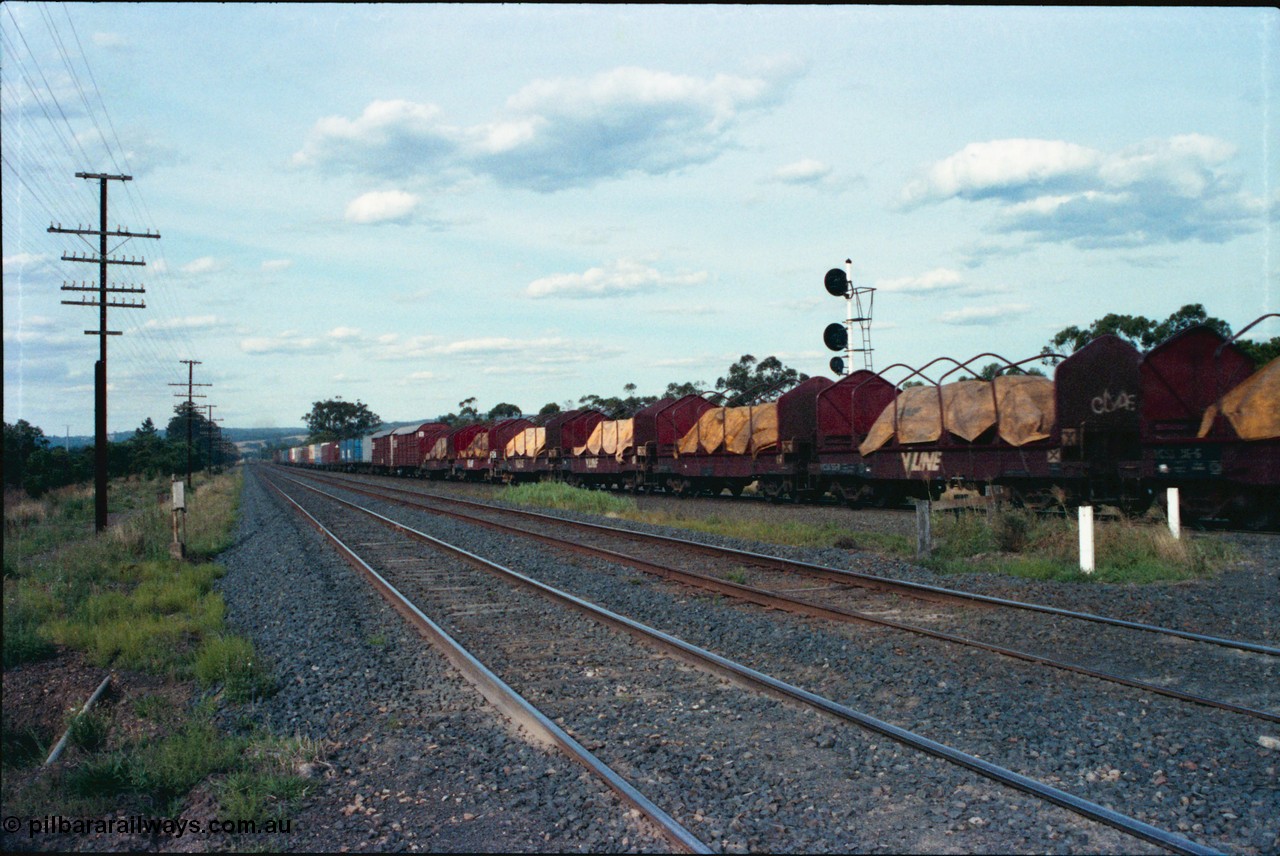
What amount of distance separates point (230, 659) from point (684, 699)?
3824 mm

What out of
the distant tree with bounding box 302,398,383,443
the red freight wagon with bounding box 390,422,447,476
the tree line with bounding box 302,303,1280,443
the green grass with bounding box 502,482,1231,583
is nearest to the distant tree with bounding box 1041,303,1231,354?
the tree line with bounding box 302,303,1280,443

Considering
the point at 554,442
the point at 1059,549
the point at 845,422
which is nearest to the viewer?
the point at 1059,549

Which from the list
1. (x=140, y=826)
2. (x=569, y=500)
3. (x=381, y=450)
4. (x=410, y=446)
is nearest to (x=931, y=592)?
(x=140, y=826)

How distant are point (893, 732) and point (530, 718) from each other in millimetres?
2213

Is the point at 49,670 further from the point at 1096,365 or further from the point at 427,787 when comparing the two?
the point at 1096,365

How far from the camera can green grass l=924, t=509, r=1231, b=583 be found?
34.4 ft

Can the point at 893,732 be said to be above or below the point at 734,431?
below

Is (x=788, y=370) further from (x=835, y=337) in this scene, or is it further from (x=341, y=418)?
(x=341, y=418)

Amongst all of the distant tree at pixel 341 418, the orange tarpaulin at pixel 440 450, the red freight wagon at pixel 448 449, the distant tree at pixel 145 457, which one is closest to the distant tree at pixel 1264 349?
the red freight wagon at pixel 448 449

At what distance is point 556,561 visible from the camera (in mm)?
13320

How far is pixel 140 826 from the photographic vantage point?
4277mm

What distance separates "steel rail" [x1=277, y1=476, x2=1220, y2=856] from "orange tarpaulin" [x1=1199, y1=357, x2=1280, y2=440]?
976 centimetres

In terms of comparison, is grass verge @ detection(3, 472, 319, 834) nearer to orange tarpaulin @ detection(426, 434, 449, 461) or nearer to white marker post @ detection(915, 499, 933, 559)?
white marker post @ detection(915, 499, 933, 559)

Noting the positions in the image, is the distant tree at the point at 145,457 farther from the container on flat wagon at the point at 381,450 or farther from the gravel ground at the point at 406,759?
the gravel ground at the point at 406,759
